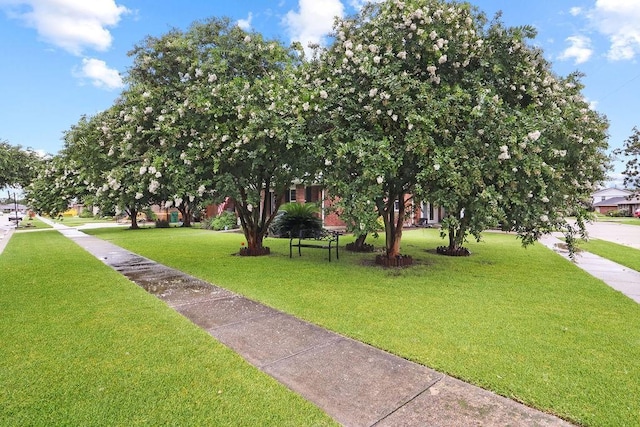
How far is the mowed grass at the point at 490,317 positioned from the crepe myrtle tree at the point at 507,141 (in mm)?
1389

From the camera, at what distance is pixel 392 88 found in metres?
6.67

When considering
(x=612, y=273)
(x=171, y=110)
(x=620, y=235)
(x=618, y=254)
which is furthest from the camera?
(x=620, y=235)

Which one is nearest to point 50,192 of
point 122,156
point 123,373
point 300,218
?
point 300,218

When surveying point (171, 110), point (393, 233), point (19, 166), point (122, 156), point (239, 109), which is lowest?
point (393, 233)

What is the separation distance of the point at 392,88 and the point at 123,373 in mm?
5707

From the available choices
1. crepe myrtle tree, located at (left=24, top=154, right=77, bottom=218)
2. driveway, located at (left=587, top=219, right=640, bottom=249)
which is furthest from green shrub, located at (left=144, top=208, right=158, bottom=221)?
driveway, located at (left=587, top=219, right=640, bottom=249)

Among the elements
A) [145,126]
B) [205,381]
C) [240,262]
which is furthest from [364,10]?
[205,381]

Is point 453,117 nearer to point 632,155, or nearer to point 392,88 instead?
point 392,88

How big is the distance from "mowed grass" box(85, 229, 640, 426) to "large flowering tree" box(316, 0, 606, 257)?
141cm

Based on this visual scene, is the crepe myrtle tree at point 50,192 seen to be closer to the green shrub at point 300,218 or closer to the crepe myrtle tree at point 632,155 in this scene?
the green shrub at point 300,218

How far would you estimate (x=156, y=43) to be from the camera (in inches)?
349

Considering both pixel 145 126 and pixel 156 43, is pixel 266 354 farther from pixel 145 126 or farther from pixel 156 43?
pixel 156 43

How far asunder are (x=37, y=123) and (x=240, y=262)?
1274 centimetres

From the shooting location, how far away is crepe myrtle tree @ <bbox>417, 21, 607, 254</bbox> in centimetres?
652
